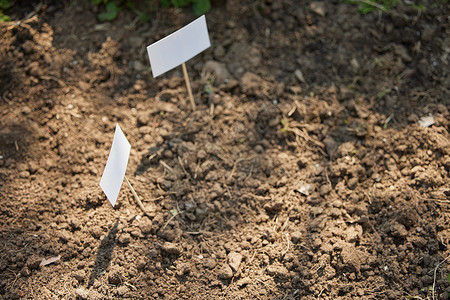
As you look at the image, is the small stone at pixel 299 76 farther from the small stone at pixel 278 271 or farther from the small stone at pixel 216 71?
the small stone at pixel 278 271

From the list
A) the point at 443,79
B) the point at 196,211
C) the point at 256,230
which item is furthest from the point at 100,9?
the point at 443,79

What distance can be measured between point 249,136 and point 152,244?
867mm

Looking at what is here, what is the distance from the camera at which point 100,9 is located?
2.90 meters

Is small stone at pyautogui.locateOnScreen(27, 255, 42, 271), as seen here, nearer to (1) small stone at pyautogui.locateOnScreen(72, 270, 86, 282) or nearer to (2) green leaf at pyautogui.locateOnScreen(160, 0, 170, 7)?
(1) small stone at pyautogui.locateOnScreen(72, 270, 86, 282)

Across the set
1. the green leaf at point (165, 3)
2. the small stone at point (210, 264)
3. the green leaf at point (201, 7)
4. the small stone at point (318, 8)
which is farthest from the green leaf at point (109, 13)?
the small stone at point (210, 264)

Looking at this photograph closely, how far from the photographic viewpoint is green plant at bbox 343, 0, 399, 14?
2820 mm

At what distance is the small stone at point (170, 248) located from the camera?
2.08 metres

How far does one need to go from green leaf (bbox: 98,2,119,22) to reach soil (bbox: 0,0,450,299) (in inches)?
1.8

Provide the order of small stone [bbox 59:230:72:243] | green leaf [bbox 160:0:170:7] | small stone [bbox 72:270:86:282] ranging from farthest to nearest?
1. green leaf [bbox 160:0:170:7]
2. small stone [bbox 59:230:72:243]
3. small stone [bbox 72:270:86:282]

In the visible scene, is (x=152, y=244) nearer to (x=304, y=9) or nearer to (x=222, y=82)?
(x=222, y=82)

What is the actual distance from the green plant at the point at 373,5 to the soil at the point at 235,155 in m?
0.05

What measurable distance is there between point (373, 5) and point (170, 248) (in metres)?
2.14

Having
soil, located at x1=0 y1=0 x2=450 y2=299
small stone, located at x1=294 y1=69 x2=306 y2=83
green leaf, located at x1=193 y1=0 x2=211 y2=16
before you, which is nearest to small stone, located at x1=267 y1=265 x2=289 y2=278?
soil, located at x1=0 y1=0 x2=450 y2=299

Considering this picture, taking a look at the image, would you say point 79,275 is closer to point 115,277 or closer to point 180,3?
point 115,277
